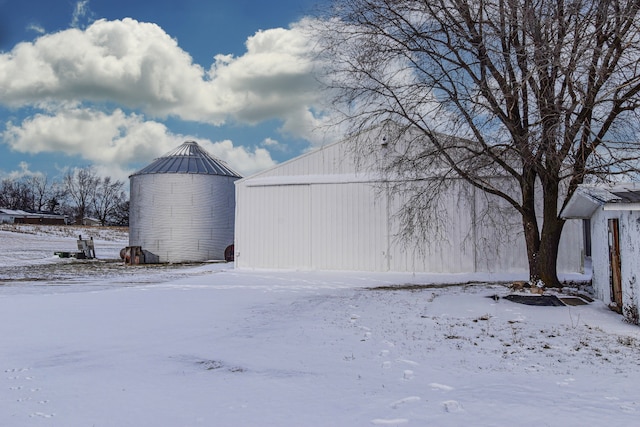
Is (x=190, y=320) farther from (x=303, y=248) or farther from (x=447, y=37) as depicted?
(x=303, y=248)

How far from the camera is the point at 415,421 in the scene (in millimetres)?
3740

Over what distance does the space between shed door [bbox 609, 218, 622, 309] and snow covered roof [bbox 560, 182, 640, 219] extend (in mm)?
530

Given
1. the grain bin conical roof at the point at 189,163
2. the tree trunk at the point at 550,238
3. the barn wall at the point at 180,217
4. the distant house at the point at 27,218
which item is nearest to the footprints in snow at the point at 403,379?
the tree trunk at the point at 550,238

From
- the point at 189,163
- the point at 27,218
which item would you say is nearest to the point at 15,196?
the point at 27,218

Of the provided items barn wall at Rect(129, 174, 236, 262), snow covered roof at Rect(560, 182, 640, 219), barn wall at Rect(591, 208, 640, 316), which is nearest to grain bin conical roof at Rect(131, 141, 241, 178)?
barn wall at Rect(129, 174, 236, 262)

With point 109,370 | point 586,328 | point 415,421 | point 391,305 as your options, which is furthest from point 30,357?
point 586,328

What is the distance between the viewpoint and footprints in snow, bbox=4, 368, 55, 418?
4071mm

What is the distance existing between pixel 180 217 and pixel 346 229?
11.1 meters

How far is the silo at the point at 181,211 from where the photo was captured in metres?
24.7

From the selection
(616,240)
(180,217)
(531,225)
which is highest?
(180,217)

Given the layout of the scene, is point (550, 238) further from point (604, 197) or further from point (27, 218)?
point (27, 218)

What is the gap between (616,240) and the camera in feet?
29.7

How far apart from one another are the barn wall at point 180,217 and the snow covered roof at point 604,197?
1806 centimetres

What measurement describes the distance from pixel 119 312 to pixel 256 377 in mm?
4932
